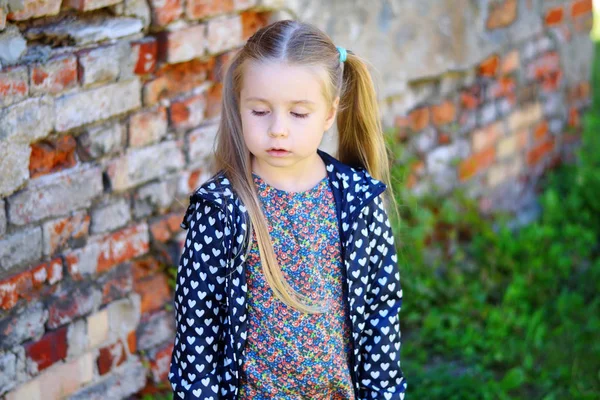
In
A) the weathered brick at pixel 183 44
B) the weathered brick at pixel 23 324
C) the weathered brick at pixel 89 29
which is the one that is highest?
the weathered brick at pixel 89 29

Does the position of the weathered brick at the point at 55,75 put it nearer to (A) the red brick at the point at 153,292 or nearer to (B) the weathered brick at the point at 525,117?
(A) the red brick at the point at 153,292

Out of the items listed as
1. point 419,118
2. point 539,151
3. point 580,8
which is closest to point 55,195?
point 419,118

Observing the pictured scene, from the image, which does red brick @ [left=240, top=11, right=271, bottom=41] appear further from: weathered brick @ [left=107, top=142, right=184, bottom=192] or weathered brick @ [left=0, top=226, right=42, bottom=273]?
weathered brick @ [left=0, top=226, right=42, bottom=273]

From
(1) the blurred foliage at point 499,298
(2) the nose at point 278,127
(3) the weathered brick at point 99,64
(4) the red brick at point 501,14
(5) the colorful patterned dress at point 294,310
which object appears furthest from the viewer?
(4) the red brick at point 501,14

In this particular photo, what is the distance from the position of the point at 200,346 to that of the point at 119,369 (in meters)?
0.87

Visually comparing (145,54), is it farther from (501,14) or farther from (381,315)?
(501,14)

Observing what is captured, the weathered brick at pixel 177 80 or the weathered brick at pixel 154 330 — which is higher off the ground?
the weathered brick at pixel 177 80

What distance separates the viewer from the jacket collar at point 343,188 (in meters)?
1.85

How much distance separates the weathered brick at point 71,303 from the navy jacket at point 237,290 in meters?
0.60

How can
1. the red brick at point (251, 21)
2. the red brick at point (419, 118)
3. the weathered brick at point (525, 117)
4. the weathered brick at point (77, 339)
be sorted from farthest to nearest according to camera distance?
the weathered brick at point (525, 117) < the red brick at point (419, 118) < the red brick at point (251, 21) < the weathered brick at point (77, 339)

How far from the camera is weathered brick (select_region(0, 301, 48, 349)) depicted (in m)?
2.21

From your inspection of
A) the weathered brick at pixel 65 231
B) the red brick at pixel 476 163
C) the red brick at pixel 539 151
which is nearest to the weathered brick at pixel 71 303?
the weathered brick at pixel 65 231

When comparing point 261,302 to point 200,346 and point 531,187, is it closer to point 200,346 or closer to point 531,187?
point 200,346

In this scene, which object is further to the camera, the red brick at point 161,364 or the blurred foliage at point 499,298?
the blurred foliage at point 499,298
